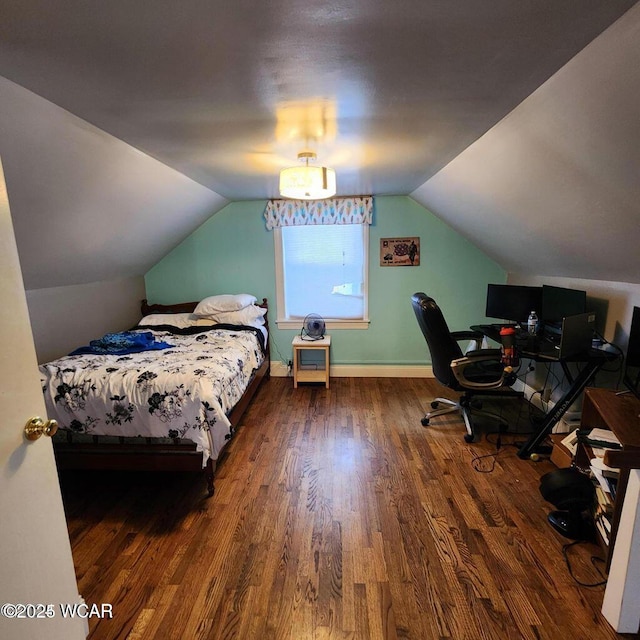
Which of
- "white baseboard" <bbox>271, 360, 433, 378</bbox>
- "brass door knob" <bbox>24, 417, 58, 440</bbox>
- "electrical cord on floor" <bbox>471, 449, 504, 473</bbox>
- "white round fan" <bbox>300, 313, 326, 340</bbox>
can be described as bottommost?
"electrical cord on floor" <bbox>471, 449, 504, 473</bbox>

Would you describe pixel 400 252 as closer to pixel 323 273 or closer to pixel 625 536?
A: pixel 323 273

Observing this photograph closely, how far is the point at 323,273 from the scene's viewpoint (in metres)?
4.14

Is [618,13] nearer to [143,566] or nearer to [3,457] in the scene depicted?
[3,457]

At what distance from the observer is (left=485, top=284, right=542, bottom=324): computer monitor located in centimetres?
311

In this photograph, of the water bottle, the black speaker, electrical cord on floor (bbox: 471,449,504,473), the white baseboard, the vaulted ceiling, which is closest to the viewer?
the vaulted ceiling

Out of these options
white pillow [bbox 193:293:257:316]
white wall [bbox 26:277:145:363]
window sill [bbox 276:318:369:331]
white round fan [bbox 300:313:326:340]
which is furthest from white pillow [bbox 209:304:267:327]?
white wall [bbox 26:277:145:363]

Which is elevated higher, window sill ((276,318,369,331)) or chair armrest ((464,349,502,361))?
chair armrest ((464,349,502,361))

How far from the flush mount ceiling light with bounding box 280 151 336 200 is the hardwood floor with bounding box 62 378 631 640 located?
1.83 metres

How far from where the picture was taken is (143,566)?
1.69m

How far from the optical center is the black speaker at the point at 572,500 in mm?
1810

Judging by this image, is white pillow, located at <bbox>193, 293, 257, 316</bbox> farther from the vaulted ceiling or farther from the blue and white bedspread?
the blue and white bedspread

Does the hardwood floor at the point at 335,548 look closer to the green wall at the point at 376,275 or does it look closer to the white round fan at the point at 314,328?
the white round fan at the point at 314,328

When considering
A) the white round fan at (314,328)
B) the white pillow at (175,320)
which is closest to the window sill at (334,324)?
the white round fan at (314,328)

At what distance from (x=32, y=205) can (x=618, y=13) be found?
2551 millimetres
